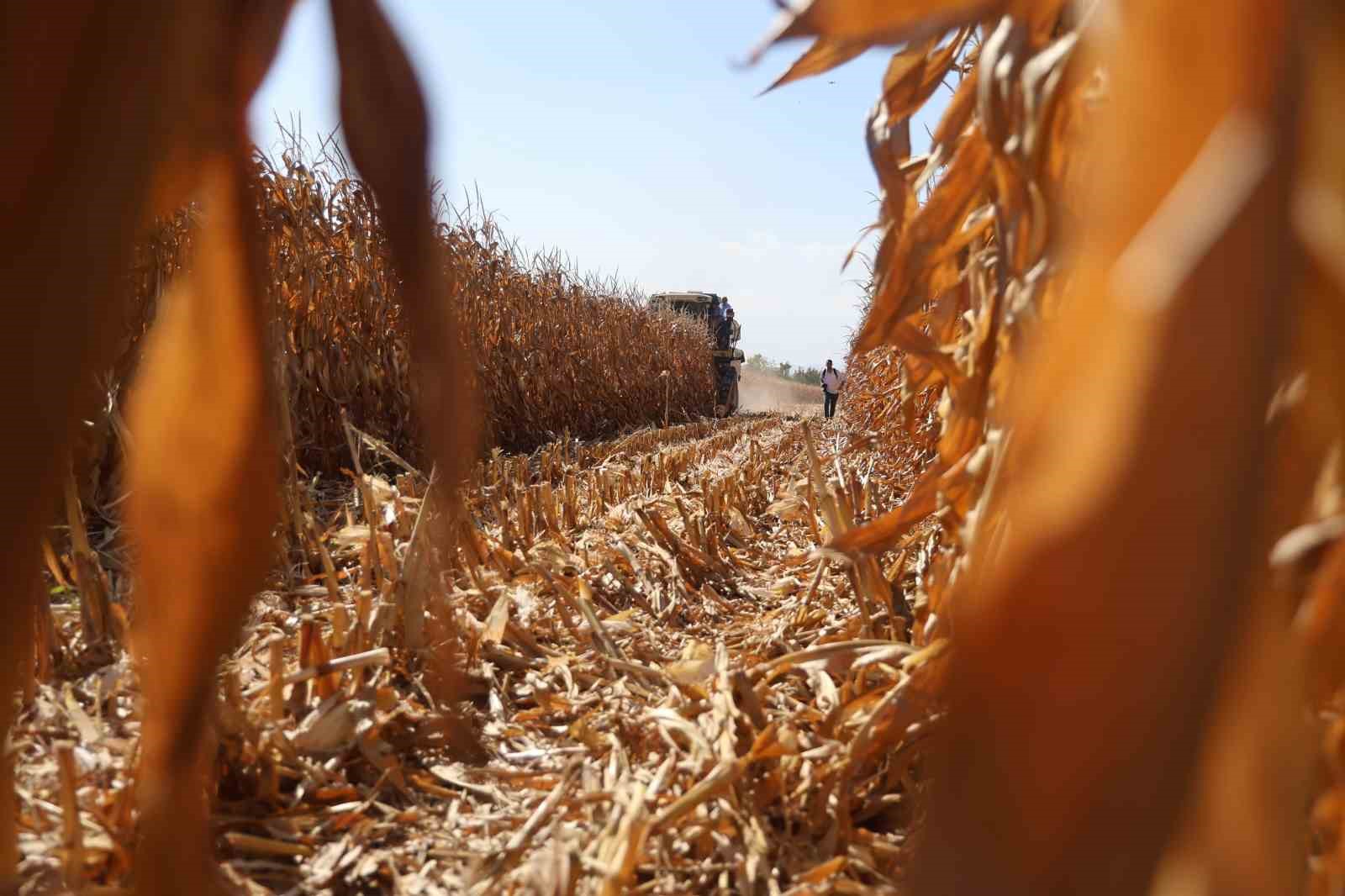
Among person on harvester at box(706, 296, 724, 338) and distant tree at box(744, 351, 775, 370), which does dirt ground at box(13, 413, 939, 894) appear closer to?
person on harvester at box(706, 296, 724, 338)

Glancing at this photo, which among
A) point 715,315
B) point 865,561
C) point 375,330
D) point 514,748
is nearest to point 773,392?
point 715,315

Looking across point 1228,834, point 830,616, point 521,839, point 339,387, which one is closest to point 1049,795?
point 1228,834

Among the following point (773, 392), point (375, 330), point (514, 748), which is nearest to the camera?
point (514, 748)

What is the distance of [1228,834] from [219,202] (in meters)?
0.49

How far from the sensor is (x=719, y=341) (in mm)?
17656

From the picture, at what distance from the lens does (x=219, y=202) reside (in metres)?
0.41

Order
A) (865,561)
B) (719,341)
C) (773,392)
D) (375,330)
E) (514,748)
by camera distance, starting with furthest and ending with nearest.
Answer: (773,392), (719,341), (375,330), (865,561), (514,748)

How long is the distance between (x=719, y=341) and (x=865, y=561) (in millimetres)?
16481

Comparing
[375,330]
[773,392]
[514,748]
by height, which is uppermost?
[773,392]

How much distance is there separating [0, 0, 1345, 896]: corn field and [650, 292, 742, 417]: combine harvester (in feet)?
47.7

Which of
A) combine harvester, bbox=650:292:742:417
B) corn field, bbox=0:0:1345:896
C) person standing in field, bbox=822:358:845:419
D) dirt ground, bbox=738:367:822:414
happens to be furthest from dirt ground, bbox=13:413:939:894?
dirt ground, bbox=738:367:822:414

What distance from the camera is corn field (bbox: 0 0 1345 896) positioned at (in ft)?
0.81

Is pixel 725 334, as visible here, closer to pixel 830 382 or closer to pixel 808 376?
pixel 830 382

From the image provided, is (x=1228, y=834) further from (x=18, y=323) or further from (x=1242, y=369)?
(x=18, y=323)
